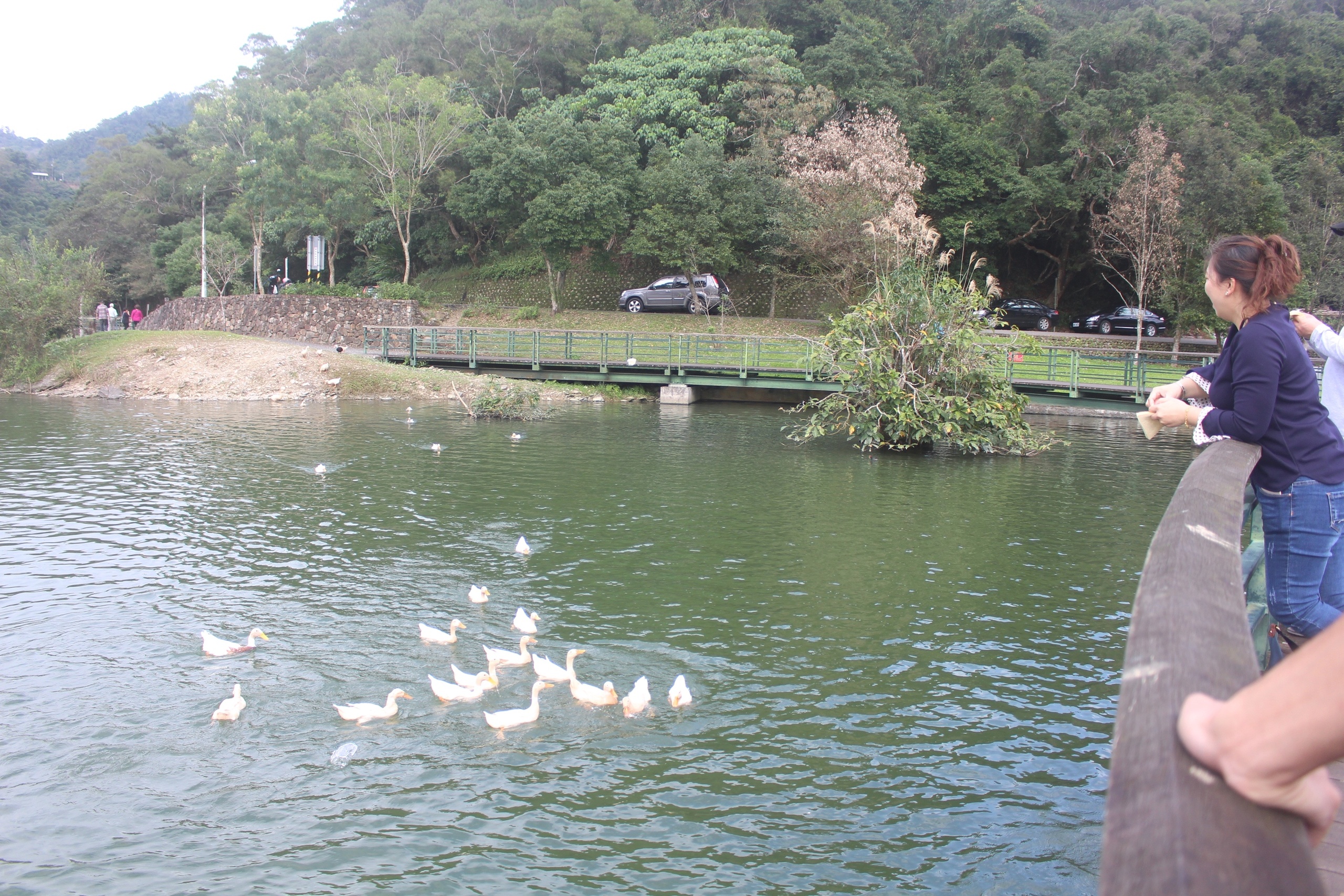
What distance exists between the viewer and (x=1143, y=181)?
3216 cm

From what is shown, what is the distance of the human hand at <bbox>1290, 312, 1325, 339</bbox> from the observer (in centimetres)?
405

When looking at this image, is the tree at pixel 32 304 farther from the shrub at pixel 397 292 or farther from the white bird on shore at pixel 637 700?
the white bird on shore at pixel 637 700

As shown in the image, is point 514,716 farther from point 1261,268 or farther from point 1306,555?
point 1261,268

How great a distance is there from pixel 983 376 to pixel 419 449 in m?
11.9

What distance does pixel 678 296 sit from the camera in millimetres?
39781

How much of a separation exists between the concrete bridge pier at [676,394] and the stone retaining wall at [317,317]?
1423 cm

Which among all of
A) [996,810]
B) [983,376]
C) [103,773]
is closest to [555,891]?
[996,810]

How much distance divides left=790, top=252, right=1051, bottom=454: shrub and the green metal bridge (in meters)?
1.67

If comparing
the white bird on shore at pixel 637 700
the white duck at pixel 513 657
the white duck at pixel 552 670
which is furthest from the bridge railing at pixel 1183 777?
the white duck at pixel 513 657

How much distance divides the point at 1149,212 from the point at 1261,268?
3423 cm

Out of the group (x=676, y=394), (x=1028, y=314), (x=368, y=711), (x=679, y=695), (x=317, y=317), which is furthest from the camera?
(x=1028, y=314)

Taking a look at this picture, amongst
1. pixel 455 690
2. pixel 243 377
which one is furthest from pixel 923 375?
pixel 243 377

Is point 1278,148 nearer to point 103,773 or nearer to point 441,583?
point 441,583

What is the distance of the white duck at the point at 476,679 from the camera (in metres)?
6.95
